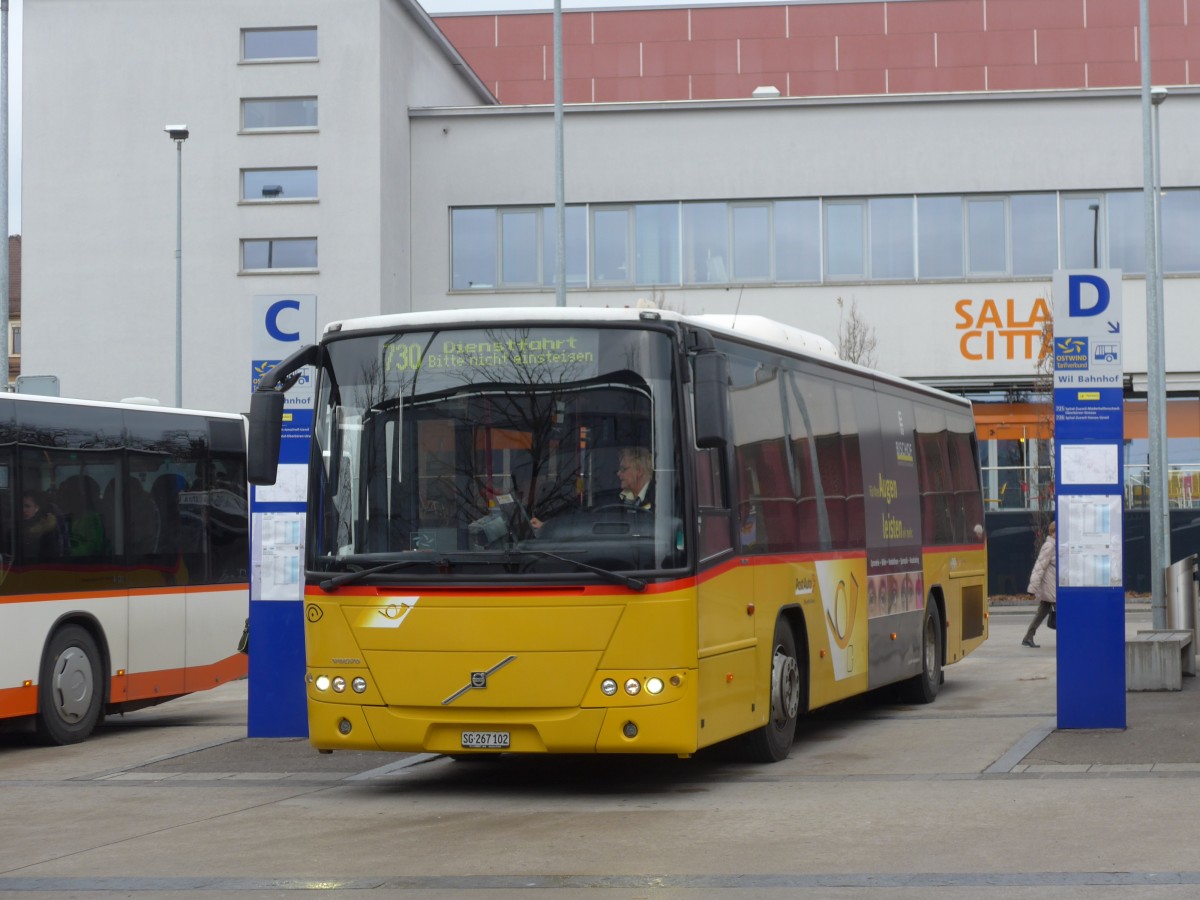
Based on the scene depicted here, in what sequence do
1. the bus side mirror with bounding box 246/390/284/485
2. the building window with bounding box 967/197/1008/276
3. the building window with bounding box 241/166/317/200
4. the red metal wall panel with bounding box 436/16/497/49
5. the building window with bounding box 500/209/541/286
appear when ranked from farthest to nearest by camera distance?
1. the red metal wall panel with bounding box 436/16/497/49
2. the building window with bounding box 241/166/317/200
3. the building window with bounding box 500/209/541/286
4. the building window with bounding box 967/197/1008/276
5. the bus side mirror with bounding box 246/390/284/485

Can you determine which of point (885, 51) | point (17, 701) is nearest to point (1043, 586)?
point (17, 701)

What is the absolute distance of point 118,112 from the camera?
42344 mm

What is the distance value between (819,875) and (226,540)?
11078mm

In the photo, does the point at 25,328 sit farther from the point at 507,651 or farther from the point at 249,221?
the point at 507,651

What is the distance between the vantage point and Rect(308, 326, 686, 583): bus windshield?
10656mm

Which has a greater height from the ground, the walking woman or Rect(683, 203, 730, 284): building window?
Rect(683, 203, 730, 284): building window

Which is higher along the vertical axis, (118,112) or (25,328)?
(118,112)

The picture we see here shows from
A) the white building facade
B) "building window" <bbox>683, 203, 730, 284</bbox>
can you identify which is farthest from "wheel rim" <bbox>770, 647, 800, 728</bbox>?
"building window" <bbox>683, 203, 730, 284</bbox>

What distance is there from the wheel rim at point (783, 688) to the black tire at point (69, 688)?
6.42m

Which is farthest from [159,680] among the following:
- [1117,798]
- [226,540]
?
[1117,798]

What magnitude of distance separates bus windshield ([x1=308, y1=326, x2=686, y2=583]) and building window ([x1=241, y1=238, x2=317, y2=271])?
31407mm

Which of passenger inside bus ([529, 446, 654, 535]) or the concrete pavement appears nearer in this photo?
the concrete pavement

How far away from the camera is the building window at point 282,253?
138 ft

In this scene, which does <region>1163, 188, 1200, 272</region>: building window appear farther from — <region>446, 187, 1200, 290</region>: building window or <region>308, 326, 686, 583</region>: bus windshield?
<region>308, 326, 686, 583</region>: bus windshield
